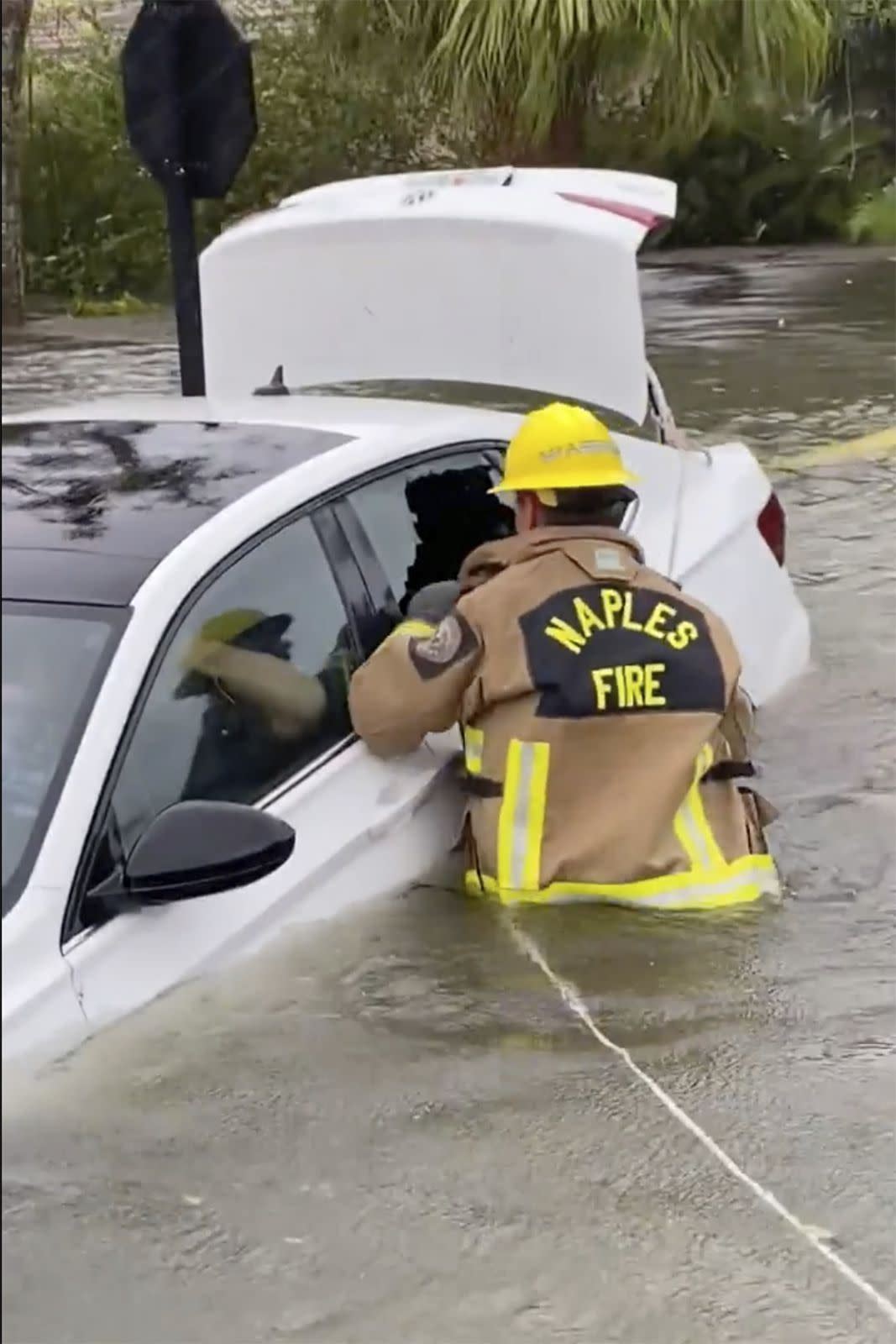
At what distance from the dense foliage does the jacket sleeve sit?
885 millimetres

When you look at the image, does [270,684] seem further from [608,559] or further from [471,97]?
[471,97]

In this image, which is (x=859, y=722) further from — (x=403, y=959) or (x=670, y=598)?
(x=403, y=959)

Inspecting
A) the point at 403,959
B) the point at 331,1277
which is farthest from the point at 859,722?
the point at 331,1277

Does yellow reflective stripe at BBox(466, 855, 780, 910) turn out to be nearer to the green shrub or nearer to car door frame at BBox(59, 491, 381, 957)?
car door frame at BBox(59, 491, 381, 957)

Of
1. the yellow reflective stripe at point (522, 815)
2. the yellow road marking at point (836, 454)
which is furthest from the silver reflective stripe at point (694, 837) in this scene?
the yellow road marking at point (836, 454)

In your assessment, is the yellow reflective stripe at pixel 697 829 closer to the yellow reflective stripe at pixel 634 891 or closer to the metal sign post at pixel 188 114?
the yellow reflective stripe at pixel 634 891

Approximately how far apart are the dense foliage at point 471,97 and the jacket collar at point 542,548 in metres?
0.97

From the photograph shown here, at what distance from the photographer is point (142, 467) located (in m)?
3.42

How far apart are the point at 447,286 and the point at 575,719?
1771mm

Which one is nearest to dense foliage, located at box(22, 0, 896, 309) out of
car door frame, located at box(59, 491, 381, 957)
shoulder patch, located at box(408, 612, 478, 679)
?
car door frame, located at box(59, 491, 381, 957)

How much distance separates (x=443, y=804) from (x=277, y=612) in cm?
56

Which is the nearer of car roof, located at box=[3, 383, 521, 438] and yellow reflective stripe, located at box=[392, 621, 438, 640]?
yellow reflective stripe, located at box=[392, 621, 438, 640]

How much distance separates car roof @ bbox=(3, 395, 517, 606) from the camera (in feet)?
8.48

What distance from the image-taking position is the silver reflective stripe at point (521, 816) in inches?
147
